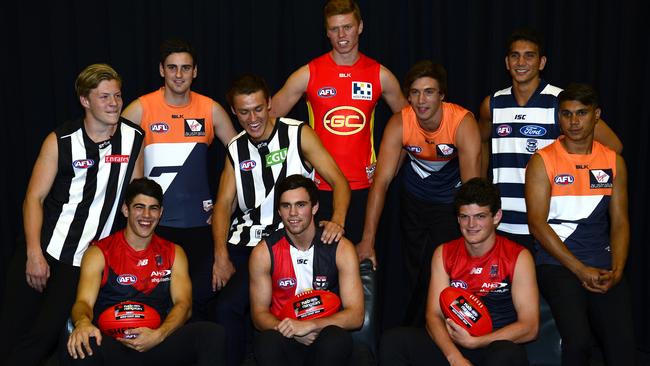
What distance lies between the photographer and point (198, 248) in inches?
166

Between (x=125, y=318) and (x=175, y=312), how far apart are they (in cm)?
25

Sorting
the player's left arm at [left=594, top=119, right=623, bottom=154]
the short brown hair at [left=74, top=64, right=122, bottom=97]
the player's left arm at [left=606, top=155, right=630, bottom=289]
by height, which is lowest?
the player's left arm at [left=606, top=155, right=630, bottom=289]

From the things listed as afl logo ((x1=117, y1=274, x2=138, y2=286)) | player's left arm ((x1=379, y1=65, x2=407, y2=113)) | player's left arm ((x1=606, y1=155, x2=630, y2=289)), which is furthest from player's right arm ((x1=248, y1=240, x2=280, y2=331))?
player's left arm ((x1=606, y1=155, x2=630, y2=289))

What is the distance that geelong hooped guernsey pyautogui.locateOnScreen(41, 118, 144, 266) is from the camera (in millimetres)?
3855

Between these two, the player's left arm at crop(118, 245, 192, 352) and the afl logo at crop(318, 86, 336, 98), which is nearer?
the player's left arm at crop(118, 245, 192, 352)

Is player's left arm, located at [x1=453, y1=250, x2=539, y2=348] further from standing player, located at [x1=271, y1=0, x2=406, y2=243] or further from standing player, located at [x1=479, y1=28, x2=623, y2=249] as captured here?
standing player, located at [x1=271, y1=0, x2=406, y2=243]

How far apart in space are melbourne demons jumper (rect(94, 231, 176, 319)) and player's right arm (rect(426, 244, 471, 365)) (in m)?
1.23

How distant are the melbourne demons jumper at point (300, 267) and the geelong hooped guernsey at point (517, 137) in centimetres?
116

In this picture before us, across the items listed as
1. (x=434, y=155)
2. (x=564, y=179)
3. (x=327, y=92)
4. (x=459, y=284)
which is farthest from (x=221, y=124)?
(x=564, y=179)

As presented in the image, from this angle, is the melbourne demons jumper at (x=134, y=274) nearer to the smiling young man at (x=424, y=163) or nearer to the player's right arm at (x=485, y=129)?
the smiling young man at (x=424, y=163)

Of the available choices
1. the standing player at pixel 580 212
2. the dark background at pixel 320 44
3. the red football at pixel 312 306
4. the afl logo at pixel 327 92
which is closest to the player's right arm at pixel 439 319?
the red football at pixel 312 306

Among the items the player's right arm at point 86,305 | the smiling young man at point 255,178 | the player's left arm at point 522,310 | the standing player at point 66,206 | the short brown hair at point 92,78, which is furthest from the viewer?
the smiling young man at point 255,178

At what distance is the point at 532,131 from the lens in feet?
13.9

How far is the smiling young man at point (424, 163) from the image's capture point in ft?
13.3
